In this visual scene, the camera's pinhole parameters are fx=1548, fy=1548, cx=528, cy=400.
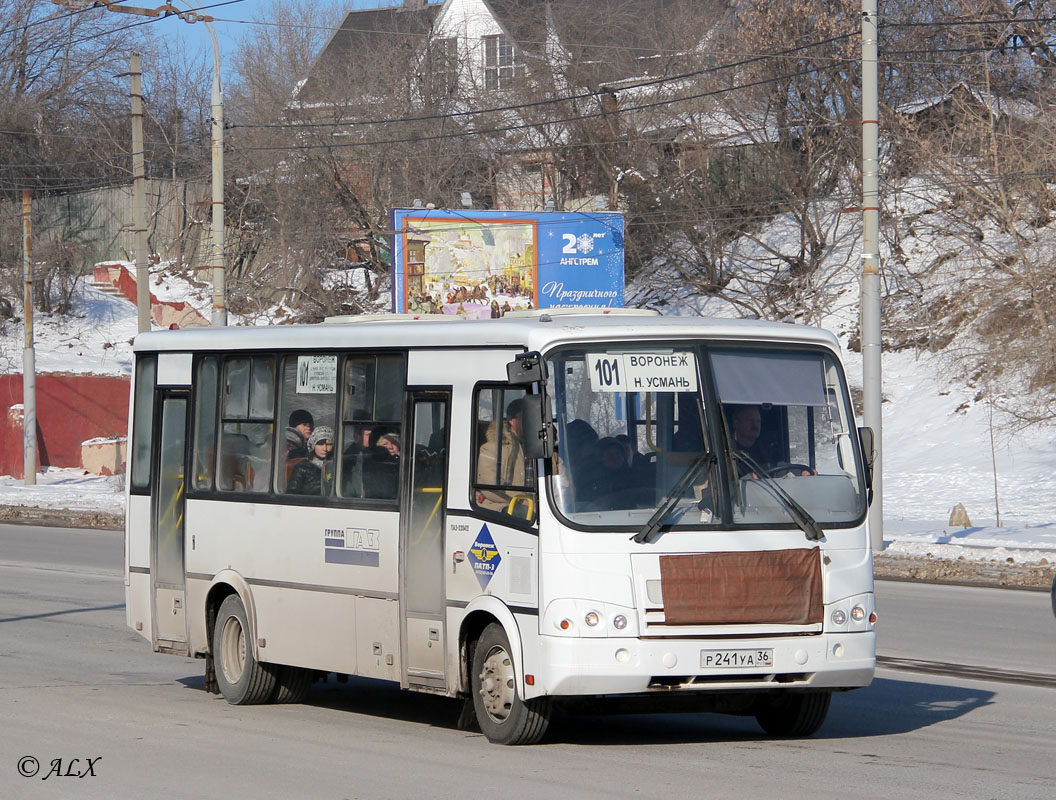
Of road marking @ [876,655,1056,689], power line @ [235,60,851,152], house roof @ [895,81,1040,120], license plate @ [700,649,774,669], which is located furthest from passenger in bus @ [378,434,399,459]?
power line @ [235,60,851,152]

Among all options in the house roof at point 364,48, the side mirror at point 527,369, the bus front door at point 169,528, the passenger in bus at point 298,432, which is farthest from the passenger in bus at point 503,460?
the house roof at point 364,48

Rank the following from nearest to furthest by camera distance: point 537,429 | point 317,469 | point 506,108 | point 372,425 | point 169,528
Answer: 1. point 537,429
2. point 372,425
3. point 317,469
4. point 169,528
5. point 506,108

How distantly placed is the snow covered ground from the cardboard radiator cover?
12185 millimetres

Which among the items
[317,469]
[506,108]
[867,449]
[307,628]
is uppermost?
[506,108]

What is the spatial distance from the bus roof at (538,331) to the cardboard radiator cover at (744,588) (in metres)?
1.30

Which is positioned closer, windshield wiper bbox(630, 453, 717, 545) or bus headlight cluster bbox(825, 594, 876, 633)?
windshield wiper bbox(630, 453, 717, 545)

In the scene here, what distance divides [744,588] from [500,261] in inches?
1230

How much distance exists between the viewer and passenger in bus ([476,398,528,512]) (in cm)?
852

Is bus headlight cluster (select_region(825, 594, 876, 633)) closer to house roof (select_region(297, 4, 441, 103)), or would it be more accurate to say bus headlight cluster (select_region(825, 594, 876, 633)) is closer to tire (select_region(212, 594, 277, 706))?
→ tire (select_region(212, 594, 277, 706))

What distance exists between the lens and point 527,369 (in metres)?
8.34

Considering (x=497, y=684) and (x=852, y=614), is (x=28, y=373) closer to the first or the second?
(x=497, y=684)

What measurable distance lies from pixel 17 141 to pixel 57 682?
54.4 m

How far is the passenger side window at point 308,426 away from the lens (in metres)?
9.99

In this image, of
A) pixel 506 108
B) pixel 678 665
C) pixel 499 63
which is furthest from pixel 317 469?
pixel 499 63
